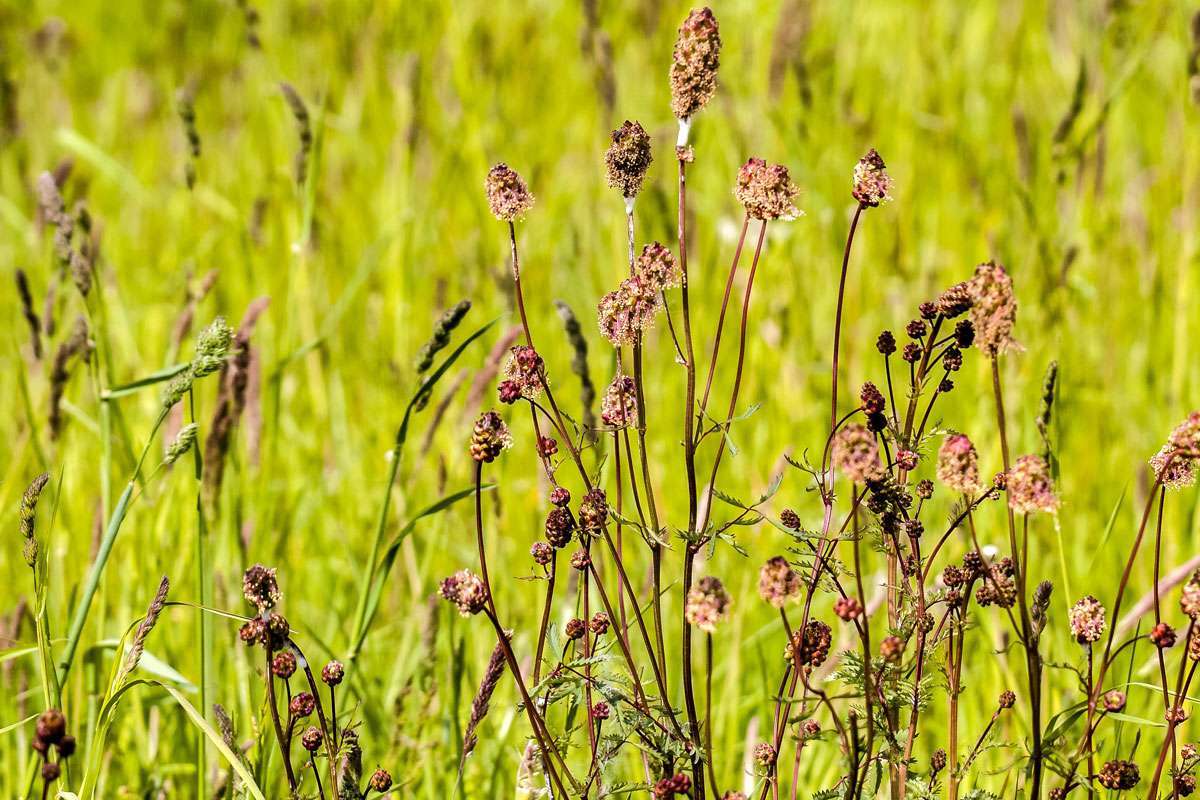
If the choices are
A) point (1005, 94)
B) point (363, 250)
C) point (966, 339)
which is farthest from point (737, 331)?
point (966, 339)

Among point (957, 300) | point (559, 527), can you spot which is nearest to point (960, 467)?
point (957, 300)

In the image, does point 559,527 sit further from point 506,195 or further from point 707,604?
point 506,195

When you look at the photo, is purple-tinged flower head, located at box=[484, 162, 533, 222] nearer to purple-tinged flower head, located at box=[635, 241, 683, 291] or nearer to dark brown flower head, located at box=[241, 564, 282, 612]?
purple-tinged flower head, located at box=[635, 241, 683, 291]

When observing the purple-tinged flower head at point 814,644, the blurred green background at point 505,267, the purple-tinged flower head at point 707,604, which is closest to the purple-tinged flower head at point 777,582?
the purple-tinged flower head at point 707,604

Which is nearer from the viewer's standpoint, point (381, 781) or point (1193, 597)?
point (1193, 597)

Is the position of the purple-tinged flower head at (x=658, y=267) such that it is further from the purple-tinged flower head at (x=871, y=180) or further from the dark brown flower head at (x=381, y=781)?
the dark brown flower head at (x=381, y=781)

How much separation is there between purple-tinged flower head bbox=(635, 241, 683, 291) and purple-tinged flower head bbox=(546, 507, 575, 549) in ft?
0.88

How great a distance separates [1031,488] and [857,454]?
0.61 feet

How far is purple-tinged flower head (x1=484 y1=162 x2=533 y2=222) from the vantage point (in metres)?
1.37

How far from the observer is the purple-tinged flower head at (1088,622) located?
145 cm

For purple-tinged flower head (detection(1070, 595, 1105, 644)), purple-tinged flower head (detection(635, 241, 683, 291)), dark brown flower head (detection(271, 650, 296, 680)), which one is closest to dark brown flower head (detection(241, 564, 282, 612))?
dark brown flower head (detection(271, 650, 296, 680))

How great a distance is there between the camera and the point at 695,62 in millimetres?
1383

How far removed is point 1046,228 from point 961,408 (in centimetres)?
89

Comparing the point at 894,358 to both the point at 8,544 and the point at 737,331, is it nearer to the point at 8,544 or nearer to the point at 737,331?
the point at 737,331
